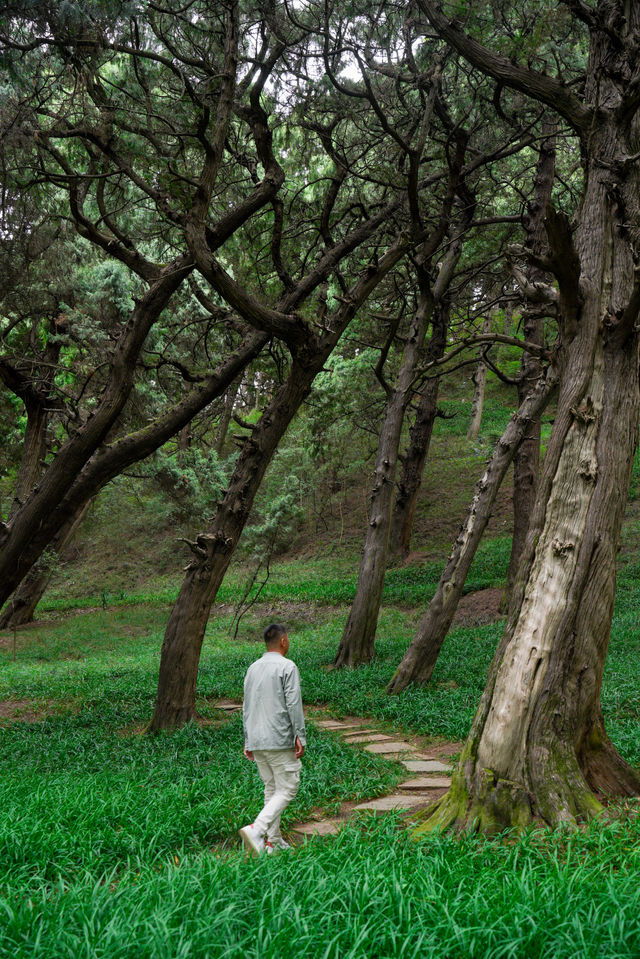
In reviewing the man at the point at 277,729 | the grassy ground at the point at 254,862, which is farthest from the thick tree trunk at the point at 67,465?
the man at the point at 277,729

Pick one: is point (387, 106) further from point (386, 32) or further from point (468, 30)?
point (468, 30)

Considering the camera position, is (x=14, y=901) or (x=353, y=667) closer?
(x=14, y=901)

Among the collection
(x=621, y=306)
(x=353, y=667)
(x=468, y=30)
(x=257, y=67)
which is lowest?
(x=353, y=667)

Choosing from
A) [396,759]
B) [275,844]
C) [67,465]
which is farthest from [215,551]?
[275,844]

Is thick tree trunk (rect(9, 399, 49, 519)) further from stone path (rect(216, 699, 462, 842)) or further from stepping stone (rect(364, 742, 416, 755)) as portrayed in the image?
stepping stone (rect(364, 742, 416, 755))

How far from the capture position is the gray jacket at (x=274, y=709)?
439 centimetres

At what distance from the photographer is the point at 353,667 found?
36.0 ft

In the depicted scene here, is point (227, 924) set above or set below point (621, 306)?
below

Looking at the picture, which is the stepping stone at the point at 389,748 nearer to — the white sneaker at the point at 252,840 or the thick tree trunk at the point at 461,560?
the thick tree trunk at the point at 461,560

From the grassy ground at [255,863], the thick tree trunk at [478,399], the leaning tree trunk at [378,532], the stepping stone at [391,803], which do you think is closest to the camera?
the grassy ground at [255,863]

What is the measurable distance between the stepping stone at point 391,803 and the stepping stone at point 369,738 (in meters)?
→ 1.75

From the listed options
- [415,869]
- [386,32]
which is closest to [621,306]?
[415,869]

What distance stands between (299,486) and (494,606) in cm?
734

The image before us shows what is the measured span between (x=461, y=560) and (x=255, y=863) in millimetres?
6659
